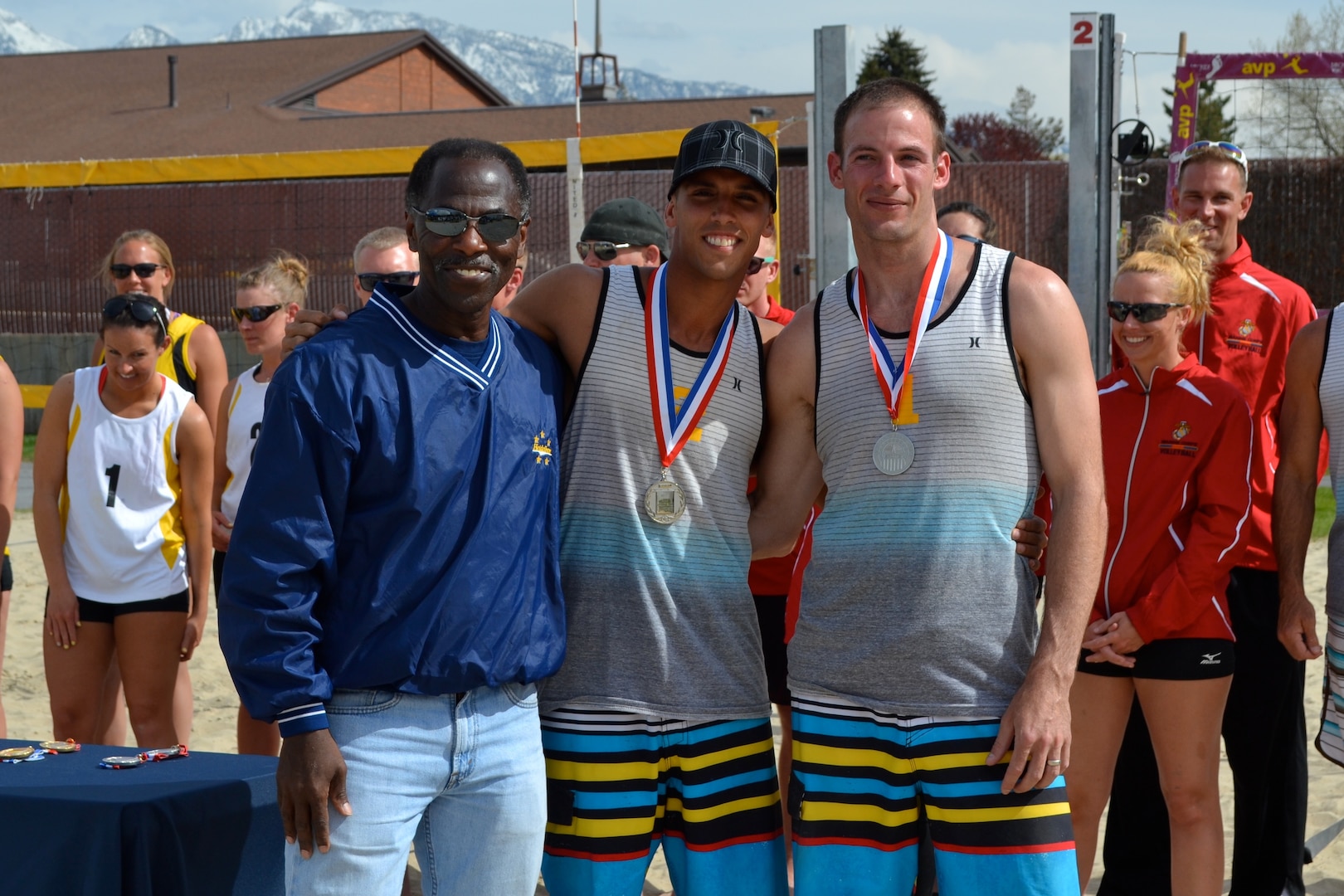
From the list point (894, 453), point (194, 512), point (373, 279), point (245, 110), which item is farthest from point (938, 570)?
point (245, 110)

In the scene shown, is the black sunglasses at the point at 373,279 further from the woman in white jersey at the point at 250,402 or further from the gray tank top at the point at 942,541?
the gray tank top at the point at 942,541

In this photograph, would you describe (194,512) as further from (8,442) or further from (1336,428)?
(1336,428)

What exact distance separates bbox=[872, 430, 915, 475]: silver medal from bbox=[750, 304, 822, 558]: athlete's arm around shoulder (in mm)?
228

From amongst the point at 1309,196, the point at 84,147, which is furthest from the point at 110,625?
the point at 84,147

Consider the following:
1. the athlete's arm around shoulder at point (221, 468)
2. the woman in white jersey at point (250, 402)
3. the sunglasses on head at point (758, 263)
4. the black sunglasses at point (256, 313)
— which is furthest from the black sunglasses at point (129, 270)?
the sunglasses on head at point (758, 263)

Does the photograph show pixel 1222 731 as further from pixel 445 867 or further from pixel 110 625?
pixel 110 625

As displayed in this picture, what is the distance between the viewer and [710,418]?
276 centimetres

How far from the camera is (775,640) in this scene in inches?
174

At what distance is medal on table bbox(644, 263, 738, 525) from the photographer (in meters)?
2.71

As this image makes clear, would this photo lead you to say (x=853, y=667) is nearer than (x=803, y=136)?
Yes

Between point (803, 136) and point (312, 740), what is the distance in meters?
23.1

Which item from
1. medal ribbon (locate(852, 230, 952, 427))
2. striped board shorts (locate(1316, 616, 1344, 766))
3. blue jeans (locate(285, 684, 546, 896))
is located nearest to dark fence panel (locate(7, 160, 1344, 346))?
Answer: striped board shorts (locate(1316, 616, 1344, 766))

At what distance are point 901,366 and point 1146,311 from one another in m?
1.42

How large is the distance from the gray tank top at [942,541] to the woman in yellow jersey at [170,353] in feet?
10.1
